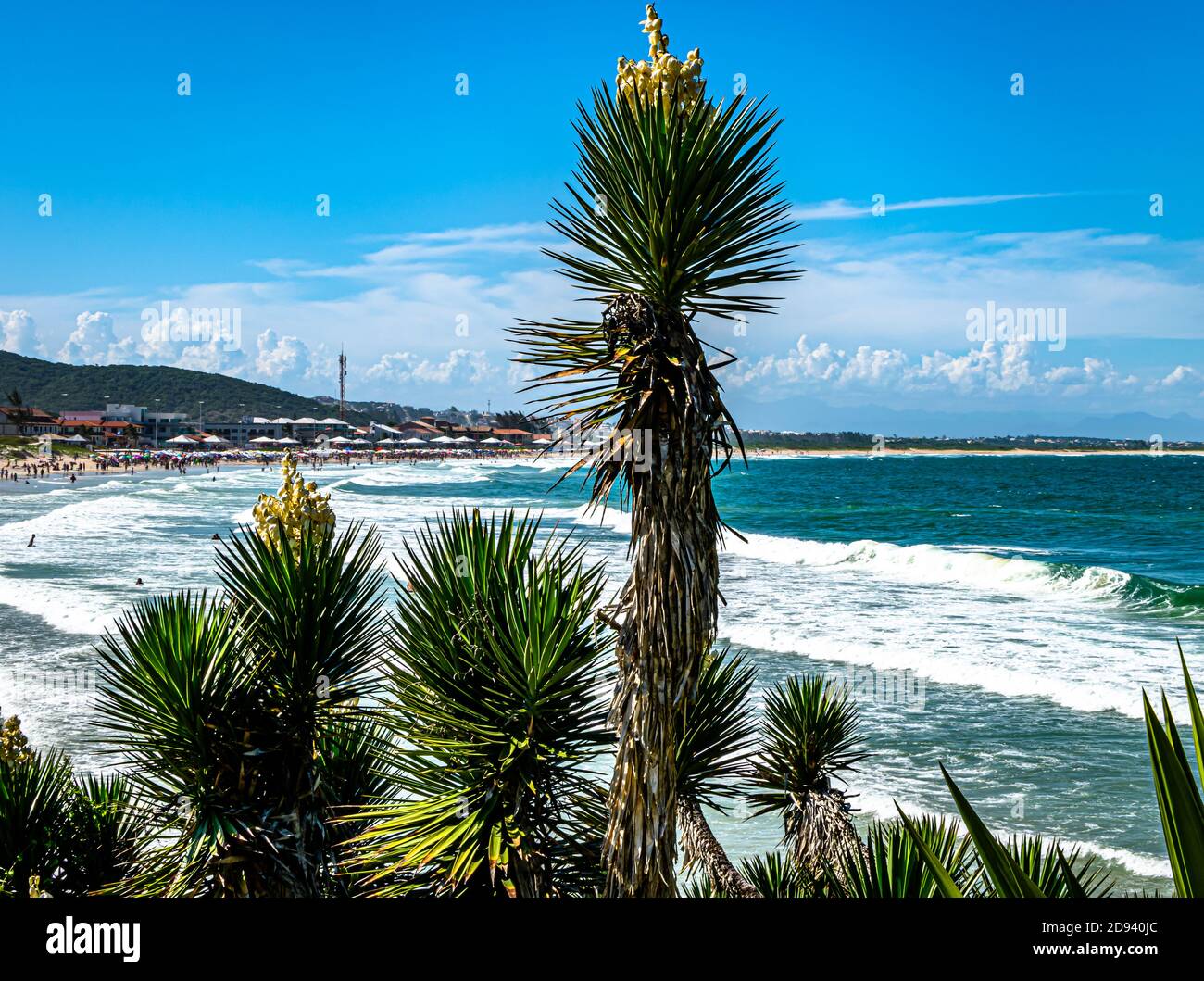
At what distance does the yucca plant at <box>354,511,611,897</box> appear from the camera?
13.8 feet

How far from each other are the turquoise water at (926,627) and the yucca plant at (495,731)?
1247 millimetres

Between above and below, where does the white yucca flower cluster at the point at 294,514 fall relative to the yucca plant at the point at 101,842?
above

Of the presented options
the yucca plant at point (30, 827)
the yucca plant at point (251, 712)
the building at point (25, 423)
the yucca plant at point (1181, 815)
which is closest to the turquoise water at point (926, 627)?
the yucca plant at point (251, 712)

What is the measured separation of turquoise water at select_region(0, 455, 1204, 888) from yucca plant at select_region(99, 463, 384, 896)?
0.64 meters

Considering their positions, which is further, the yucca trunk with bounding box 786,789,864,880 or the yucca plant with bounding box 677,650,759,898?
the yucca trunk with bounding box 786,789,864,880

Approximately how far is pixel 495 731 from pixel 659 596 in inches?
41.2

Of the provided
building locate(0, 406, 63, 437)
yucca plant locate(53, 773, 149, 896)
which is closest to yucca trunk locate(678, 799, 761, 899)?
yucca plant locate(53, 773, 149, 896)

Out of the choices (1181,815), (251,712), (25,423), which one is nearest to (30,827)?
(251,712)

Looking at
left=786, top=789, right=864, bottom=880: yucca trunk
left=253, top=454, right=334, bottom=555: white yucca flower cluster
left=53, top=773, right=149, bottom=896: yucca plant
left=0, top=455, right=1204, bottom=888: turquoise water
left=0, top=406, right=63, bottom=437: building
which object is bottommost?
left=0, top=455, right=1204, bottom=888: turquoise water

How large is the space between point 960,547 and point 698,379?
46.9m

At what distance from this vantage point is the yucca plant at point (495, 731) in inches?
165

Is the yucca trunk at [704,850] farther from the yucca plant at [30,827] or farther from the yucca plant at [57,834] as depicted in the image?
the yucca plant at [30,827]

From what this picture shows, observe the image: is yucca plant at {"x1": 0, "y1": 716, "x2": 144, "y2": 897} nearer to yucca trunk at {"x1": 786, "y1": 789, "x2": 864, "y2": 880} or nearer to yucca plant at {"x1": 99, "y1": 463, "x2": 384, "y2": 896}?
yucca plant at {"x1": 99, "y1": 463, "x2": 384, "y2": 896}
